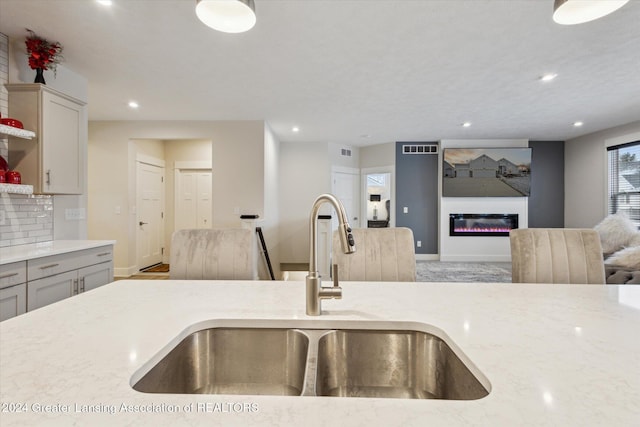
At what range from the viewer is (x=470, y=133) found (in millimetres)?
5703

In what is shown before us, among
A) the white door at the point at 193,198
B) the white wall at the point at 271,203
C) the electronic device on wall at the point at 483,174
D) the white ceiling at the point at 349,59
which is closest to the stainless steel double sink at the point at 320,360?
the white ceiling at the point at 349,59

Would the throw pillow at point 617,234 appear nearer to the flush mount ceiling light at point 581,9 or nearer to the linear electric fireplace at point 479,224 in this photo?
the linear electric fireplace at point 479,224

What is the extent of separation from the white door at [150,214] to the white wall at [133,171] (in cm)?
30

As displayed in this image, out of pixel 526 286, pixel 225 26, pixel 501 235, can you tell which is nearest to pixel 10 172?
pixel 225 26

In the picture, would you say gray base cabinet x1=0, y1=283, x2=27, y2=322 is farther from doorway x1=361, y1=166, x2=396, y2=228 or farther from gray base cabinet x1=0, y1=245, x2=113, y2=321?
doorway x1=361, y1=166, x2=396, y2=228

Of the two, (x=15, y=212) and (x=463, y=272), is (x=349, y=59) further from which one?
(x=463, y=272)

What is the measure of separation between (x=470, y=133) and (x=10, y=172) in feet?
21.2

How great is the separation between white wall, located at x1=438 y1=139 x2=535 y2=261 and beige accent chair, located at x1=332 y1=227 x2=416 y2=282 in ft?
16.8

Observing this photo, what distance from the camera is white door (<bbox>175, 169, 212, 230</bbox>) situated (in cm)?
586

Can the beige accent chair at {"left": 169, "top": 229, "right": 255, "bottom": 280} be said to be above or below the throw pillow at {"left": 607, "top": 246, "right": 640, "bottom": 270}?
above

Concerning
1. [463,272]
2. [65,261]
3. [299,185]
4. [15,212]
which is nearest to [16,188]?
[15,212]

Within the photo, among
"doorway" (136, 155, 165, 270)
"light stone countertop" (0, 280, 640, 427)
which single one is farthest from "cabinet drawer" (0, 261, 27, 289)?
"doorway" (136, 155, 165, 270)

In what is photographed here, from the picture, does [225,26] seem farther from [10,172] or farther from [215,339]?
[10,172]

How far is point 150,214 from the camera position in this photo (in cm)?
543
